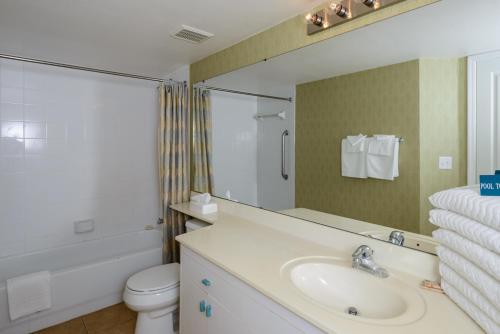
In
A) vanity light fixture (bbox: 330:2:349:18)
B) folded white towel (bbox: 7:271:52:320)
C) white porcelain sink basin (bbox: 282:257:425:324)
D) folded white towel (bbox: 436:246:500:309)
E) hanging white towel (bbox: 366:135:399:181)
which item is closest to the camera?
folded white towel (bbox: 436:246:500:309)

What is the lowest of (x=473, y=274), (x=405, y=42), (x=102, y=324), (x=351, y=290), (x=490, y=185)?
(x=102, y=324)

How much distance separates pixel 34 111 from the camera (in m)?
2.52

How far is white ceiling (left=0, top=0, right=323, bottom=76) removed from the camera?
1597 mm

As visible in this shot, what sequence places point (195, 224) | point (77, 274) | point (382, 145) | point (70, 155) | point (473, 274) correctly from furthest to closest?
1. point (70, 155)
2. point (195, 224)
3. point (77, 274)
4. point (382, 145)
5. point (473, 274)

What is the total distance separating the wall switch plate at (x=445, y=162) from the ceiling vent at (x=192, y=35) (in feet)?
5.42

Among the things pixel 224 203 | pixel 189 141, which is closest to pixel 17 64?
pixel 189 141

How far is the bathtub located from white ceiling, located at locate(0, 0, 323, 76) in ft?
5.78

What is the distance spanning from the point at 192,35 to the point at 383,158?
155cm

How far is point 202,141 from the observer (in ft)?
8.50

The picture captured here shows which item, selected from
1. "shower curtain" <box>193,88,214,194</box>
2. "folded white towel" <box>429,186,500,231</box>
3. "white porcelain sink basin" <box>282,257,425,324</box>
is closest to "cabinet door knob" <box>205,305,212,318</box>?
"white porcelain sink basin" <box>282,257,425,324</box>

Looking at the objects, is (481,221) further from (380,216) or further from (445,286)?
(380,216)

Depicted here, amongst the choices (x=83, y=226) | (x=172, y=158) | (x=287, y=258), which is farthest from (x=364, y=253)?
(x=83, y=226)

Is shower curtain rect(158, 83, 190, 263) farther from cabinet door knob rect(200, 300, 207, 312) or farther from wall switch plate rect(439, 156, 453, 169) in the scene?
wall switch plate rect(439, 156, 453, 169)

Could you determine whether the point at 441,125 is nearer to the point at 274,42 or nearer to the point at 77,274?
the point at 274,42
